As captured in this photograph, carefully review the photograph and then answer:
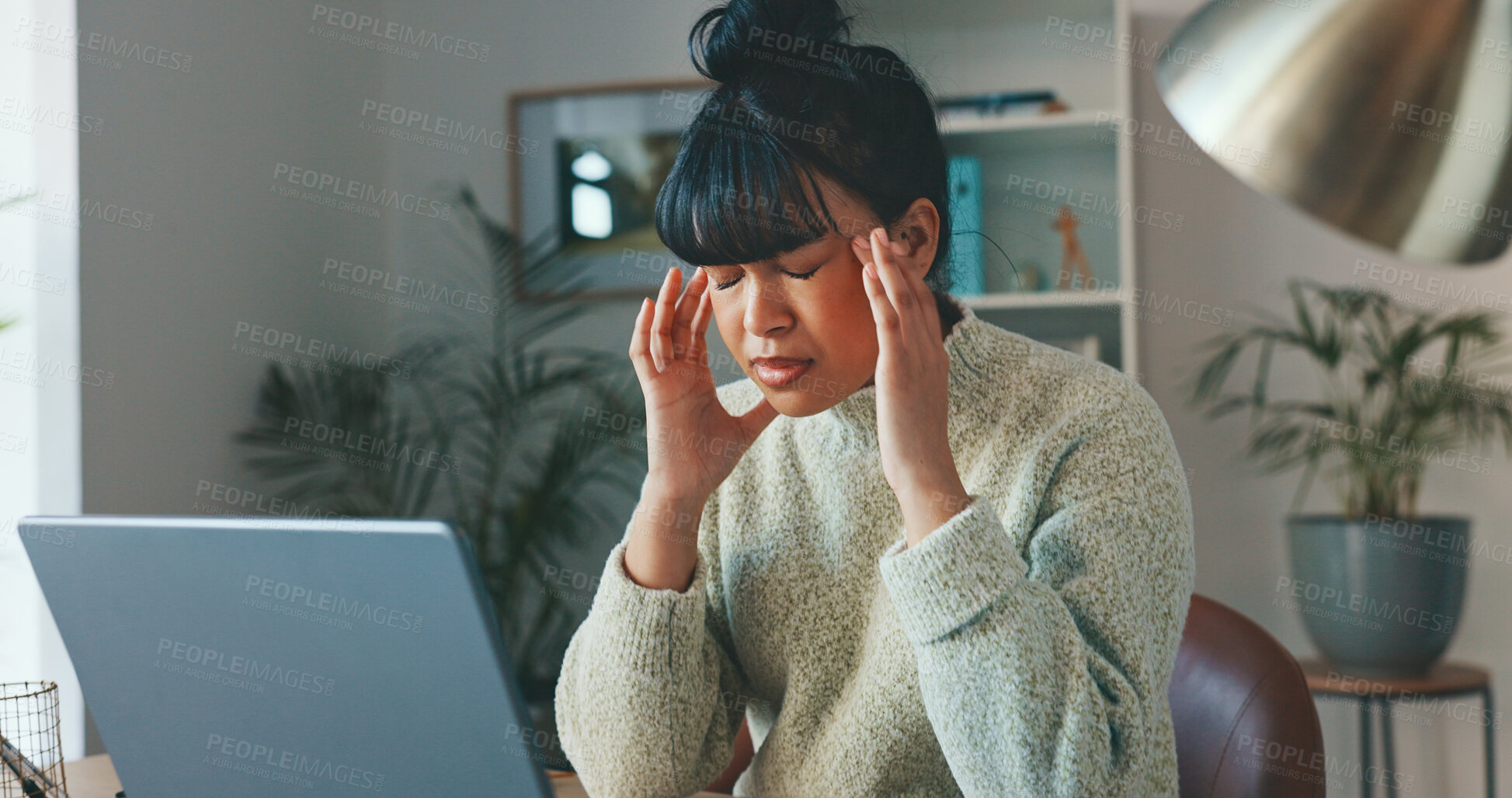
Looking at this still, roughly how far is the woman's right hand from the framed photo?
5.66ft

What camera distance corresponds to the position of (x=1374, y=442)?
2.32 metres

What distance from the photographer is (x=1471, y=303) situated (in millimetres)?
2523

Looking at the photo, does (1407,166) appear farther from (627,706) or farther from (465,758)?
(627,706)

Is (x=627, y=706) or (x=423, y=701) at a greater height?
(x=423, y=701)

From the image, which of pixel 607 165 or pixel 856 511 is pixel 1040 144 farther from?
pixel 856 511

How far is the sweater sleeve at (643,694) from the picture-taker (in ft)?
3.51

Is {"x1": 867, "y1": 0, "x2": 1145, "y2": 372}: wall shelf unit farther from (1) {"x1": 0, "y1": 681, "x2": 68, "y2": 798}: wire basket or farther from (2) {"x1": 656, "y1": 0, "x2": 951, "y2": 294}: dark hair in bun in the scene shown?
(1) {"x1": 0, "y1": 681, "x2": 68, "y2": 798}: wire basket

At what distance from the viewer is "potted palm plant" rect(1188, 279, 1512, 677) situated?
220 centimetres

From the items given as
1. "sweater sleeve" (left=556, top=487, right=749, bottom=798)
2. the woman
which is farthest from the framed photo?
"sweater sleeve" (left=556, top=487, right=749, bottom=798)

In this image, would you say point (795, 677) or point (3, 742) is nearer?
point (3, 742)

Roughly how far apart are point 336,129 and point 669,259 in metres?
0.81

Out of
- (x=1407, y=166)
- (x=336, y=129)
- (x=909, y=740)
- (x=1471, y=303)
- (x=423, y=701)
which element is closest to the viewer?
(x=1407, y=166)

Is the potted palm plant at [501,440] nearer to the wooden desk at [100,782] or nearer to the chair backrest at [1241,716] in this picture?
the wooden desk at [100,782]

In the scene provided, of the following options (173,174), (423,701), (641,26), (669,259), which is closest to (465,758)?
(423,701)
